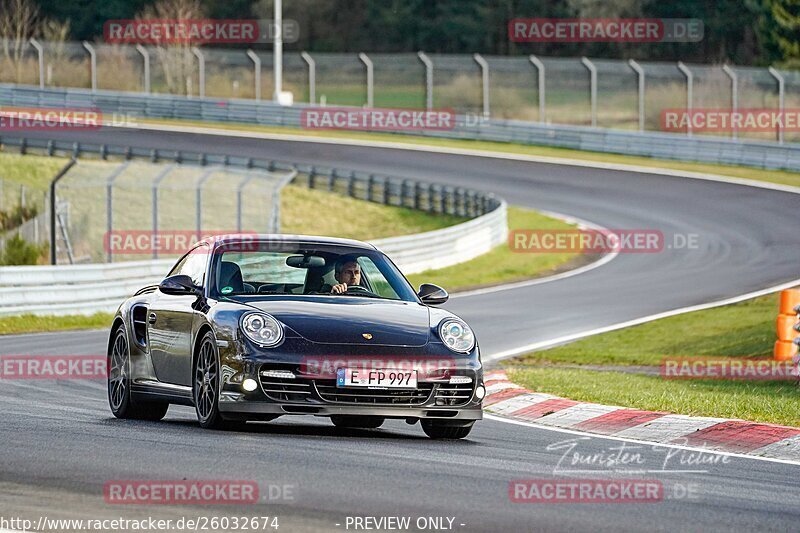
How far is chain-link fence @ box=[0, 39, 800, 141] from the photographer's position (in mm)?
47688

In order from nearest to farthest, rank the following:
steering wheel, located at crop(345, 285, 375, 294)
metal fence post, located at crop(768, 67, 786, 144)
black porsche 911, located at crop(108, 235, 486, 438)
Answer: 1. black porsche 911, located at crop(108, 235, 486, 438)
2. steering wheel, located at crop(345, 285, 375, 294)
3. metal fence post, located at crop(768, 67, 786, 144)

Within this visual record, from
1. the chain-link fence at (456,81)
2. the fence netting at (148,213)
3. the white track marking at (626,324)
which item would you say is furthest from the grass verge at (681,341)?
the chain-link fence at (456,81)

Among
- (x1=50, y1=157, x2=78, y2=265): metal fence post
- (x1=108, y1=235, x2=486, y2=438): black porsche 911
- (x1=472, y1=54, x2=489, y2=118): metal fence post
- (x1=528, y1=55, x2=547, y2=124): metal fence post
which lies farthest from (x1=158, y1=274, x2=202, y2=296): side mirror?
(x1=472, y1=54, x2=489, y2=118): metal fence post

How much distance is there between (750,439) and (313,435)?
293 centimetres

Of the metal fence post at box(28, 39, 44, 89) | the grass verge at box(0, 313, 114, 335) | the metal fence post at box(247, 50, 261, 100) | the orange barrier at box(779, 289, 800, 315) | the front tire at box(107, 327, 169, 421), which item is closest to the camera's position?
the front tire at box(107, 327, 169, 421)

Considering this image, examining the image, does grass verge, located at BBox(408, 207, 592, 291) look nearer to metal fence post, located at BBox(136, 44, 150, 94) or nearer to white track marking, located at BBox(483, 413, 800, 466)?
white track marking, located at BBox(483, 413, 800, 466)

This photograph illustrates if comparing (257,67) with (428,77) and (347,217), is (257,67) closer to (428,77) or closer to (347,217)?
(428,77)

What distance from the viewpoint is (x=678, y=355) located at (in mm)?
19516

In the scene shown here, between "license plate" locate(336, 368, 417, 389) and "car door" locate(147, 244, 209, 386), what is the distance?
1348mm

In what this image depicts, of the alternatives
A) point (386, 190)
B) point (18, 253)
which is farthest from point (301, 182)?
point (18, 253)

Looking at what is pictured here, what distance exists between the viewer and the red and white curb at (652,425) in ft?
33.0

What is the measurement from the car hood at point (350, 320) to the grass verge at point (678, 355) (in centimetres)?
281

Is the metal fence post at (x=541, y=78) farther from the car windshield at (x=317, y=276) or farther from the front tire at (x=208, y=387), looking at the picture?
the front tire at (x=208, y=387)

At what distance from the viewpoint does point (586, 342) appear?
20391 millimetres
